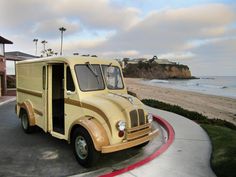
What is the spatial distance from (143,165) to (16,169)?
2857 millimetres

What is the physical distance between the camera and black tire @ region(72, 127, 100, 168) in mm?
5789

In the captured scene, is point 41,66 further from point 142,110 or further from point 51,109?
point 142,110

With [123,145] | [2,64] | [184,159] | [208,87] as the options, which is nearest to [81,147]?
[123,145]

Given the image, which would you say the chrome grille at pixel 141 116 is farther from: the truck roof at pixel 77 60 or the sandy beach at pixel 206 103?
the sandy beach at pixel 206 103

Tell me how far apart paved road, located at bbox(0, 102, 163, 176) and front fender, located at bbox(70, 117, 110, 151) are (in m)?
0.64

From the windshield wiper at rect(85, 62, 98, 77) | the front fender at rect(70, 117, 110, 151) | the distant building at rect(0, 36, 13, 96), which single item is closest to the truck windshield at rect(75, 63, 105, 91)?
the windshield wiper at rect(85, 62, 98, 77)

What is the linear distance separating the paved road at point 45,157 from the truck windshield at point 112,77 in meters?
1.81

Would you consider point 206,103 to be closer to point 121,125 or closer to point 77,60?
point 77,60

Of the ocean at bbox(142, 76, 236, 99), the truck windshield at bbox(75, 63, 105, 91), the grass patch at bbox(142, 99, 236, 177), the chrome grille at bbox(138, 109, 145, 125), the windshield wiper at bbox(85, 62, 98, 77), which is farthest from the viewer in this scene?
the ocean at bbox(142, 76, 236, 99)

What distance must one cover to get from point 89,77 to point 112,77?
85 centimetres

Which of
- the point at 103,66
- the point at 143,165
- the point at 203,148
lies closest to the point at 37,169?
the point at 143,165

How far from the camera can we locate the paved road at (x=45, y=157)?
19.2ft

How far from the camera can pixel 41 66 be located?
802 cm

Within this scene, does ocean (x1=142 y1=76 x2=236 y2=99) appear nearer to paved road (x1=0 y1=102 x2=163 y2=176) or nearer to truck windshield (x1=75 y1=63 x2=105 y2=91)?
paved road (x1=0 y1=102 x2=163 y2=176)
